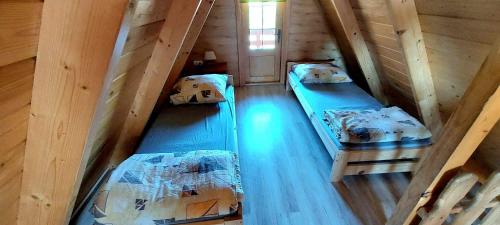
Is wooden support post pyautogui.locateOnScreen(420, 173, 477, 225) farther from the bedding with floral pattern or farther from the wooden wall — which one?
the bedding with floral pattern

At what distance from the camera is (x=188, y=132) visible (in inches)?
85.0

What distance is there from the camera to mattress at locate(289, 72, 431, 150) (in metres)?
2.00

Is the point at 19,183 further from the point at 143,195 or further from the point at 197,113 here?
the point at 197,113

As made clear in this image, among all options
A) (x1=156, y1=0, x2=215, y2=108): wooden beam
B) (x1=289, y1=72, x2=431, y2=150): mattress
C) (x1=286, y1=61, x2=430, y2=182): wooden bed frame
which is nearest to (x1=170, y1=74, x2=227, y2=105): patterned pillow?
(x1=156, y1=0, x2=215, y2=108): wooden beam

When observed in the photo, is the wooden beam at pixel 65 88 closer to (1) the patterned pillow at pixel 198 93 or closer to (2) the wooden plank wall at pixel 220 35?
(1) the patterned pillow at pixel 198 93

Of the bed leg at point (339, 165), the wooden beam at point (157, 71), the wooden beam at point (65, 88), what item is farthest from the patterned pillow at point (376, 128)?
the wooden beam at point (65, 88)

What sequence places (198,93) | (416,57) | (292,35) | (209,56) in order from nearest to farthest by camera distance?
(416,57) → (198,93) → (209,56) → (292,35)

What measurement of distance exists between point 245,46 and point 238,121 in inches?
56.8

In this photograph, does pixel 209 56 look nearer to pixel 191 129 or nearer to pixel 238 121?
pixel 238 121

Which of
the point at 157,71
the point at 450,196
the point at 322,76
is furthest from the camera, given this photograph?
the point at 322,76

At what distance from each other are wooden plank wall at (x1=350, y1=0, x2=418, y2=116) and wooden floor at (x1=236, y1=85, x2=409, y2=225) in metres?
0.98

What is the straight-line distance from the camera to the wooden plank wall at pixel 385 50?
2123 mm

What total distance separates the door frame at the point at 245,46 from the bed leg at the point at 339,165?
8.09 feet

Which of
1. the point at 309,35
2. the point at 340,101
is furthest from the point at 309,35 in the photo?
the point at 340,101
